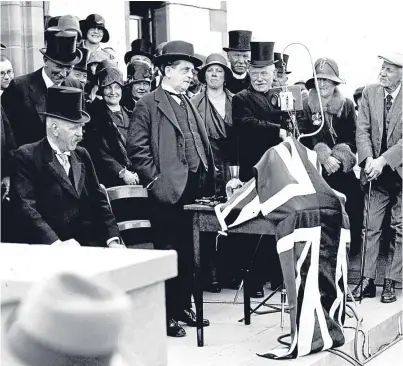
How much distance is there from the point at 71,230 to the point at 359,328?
195 centimetres

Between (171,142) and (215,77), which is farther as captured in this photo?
(215,77)

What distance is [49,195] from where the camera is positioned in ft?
14.6

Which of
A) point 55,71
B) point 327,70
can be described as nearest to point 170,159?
point 55,71

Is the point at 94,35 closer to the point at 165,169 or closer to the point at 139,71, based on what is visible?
the point at 139,71

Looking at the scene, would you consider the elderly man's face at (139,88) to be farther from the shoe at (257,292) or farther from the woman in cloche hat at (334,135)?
the shoe at (257,292)

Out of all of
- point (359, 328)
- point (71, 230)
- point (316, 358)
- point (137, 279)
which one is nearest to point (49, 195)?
point (71, 230)

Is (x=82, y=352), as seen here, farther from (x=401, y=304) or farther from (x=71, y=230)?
(x=401, y=304)

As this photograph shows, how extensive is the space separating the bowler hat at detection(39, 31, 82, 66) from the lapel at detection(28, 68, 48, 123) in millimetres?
181

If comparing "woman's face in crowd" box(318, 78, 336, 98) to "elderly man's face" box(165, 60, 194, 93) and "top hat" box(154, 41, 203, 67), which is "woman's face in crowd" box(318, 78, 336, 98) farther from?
"elderly man's face" box(165, 60, 194, 93)

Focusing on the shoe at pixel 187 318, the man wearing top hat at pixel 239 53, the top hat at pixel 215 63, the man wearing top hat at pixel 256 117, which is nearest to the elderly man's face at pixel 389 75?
the man wearing top hat at pixel 256 117

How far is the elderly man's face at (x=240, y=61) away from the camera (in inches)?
287

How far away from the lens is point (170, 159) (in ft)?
17.2

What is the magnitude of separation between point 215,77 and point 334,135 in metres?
1.09

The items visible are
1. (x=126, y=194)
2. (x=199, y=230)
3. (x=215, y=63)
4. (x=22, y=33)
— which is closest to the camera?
(x=199, y=230)
